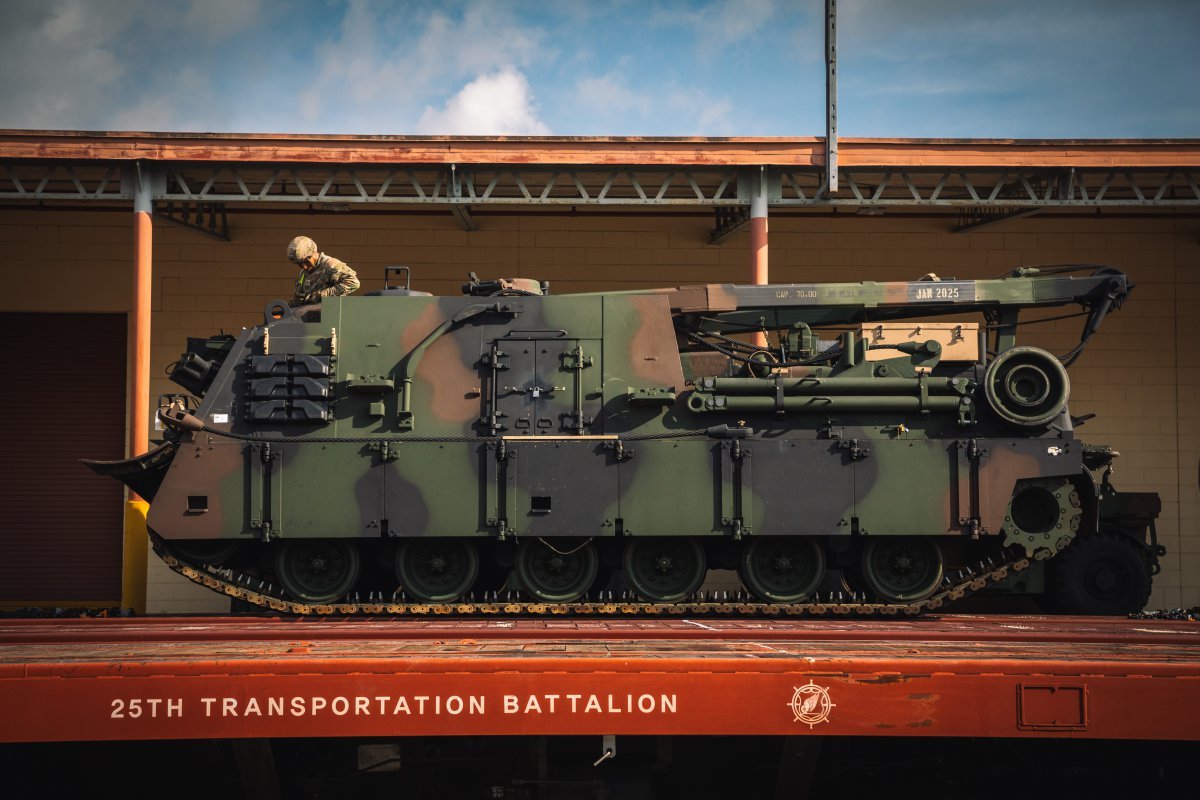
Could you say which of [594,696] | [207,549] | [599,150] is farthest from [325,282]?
[594,696]

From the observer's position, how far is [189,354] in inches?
480

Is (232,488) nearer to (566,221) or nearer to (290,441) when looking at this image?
(290,441)

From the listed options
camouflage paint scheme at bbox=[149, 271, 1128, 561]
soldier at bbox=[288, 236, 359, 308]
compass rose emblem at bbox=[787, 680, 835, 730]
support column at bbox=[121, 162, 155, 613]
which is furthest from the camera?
support column at bbox=[121, 162, 155, 613]

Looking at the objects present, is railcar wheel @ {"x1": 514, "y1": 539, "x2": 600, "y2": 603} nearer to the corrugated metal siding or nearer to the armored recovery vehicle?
the armored recovery vehicle

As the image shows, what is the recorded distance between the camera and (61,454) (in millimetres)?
19156

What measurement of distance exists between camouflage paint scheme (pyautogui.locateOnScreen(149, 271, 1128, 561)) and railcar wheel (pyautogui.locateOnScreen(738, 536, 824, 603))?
1.56ft

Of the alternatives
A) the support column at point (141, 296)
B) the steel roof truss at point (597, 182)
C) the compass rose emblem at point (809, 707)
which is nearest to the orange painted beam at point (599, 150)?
the steel roof truss at point (597, 182)

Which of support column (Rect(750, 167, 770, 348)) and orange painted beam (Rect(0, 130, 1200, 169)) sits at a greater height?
orange painted beam (Rect(0, 130, 1200, 169))

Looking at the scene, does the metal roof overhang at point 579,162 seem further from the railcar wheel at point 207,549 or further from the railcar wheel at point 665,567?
the railcar wheel at point 665,567

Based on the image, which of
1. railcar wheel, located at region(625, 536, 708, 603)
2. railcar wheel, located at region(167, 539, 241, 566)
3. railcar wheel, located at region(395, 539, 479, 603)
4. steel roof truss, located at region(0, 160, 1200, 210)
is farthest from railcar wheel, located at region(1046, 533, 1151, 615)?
railcar wheel, located at region(167, 539, 241, 566)

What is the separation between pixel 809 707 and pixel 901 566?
6.76 m

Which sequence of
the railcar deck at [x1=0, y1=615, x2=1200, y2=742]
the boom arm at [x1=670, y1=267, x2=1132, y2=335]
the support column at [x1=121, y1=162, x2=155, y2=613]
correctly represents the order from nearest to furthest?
the railcar deck at [x1=0, y1=615, x2=1200, y2=742] < the boom arm at [x1=670, y1=267, x2=1132, y2=335] < the support column at [x1=121, y1=162, x2=155, y2=613]

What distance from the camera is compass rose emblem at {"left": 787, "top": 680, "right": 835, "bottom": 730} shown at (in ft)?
18.3

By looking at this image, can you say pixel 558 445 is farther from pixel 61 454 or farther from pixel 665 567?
pixel 61 454
